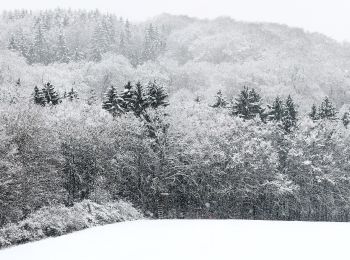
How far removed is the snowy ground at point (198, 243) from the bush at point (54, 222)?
6.17ft

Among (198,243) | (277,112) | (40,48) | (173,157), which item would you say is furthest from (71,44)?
(198,243)

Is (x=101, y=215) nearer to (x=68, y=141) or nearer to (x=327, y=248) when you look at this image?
(x=327, y=248)

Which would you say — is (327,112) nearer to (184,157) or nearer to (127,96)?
(184,157)

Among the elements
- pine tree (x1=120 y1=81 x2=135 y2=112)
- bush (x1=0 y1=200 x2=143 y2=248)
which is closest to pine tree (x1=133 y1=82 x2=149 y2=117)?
pine tree (x1=120 y1=81 x2=135 y2=112)

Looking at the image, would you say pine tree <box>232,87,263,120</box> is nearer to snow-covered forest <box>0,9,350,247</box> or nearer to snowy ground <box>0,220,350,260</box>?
snow-covered forest <box>0,9,350,247</box>

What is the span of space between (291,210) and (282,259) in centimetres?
4793

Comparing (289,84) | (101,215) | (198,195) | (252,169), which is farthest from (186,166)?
(289,84)

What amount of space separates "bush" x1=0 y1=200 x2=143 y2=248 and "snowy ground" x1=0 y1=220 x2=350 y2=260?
6.17 ft

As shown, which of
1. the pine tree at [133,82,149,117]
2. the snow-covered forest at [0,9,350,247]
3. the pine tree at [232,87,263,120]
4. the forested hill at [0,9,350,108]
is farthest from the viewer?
the forested hill at [0,9,350,108]

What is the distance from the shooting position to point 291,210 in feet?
198

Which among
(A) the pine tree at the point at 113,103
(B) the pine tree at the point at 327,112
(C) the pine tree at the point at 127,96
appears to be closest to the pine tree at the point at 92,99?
(A) the pine tree at the point at 113,103

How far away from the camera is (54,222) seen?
22.1m

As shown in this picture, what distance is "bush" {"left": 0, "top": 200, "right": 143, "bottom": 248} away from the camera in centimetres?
2044

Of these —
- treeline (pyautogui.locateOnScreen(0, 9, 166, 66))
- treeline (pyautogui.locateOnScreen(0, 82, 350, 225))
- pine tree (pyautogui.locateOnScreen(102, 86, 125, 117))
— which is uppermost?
treeline (pyautogui.locateOnScreen(0, 9, 166, 66))
